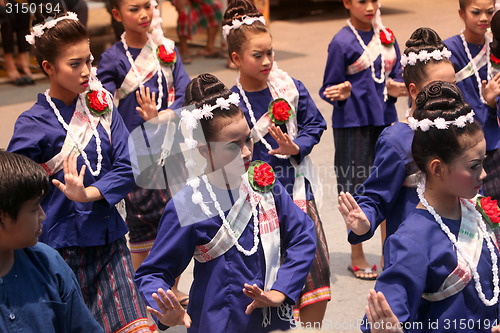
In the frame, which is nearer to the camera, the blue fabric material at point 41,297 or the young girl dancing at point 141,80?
the blue fabric material at point 41,297

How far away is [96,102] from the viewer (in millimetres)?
3895

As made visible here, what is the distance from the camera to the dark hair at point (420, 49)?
3885mm

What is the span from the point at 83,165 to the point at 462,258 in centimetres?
188

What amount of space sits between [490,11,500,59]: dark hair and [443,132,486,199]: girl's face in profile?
1915mm

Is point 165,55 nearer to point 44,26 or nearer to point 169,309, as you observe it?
point 44,26

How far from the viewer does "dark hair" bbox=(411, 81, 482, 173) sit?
→ 297 cm

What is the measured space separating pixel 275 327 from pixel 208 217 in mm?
537

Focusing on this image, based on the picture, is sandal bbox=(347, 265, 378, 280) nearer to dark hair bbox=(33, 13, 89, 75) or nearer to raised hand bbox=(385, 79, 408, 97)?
raised hand bbox=(385, 79, 408, 97)

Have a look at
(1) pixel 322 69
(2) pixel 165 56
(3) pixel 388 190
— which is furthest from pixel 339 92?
(1) pixel 322 69

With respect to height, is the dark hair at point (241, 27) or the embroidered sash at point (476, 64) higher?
the dark hair at point (241, 27)

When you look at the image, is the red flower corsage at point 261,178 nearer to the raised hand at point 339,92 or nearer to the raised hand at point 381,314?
the raised hand at point 381,314

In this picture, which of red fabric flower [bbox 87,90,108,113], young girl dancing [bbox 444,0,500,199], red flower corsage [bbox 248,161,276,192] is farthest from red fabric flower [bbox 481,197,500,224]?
red fabric flower [bbox 87,90,108,113]


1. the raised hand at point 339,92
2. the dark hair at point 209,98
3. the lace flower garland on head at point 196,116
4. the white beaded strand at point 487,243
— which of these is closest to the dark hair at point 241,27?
the raised hand at point 339,92

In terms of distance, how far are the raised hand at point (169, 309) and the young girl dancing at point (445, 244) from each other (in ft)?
2.29
